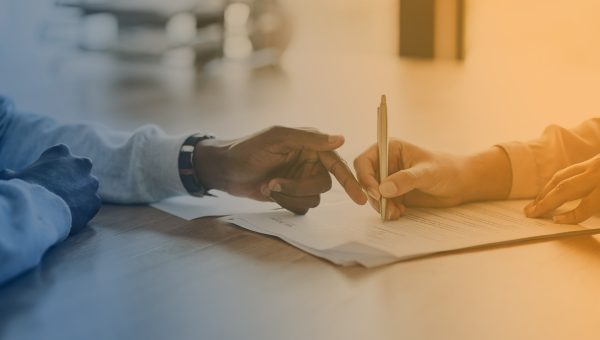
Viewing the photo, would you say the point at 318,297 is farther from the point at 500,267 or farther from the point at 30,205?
the point at 30,205

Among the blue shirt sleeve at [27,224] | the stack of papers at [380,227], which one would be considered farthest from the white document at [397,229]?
the blue shirt sleeve at [27,224]

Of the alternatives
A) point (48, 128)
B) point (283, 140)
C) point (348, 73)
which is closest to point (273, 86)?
point (348, 73)

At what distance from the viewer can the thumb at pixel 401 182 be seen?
1.05m

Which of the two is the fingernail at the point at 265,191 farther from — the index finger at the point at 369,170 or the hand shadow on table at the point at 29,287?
the hand shadow on table at the point at 29,287

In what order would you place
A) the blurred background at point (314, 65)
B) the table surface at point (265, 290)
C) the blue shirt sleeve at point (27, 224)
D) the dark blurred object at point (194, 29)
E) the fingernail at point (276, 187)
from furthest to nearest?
the dark blurred object at point (194, 29), the blurred background at point (314, 65), the fingernail at point (276, 187), the blue shirt sleeve at point (27, 224), the table surface at point (265, 290)

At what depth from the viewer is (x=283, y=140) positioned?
1118 mm

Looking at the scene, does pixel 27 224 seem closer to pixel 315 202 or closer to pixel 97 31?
pixel 315 202

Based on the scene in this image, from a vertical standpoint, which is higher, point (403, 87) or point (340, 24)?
point (340, 24)

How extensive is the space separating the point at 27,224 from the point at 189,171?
346 mm

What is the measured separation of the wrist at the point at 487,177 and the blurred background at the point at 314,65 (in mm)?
672

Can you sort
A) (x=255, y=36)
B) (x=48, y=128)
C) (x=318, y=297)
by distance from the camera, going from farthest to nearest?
(x=255, y=36), (x=48, y=128), (x=318, y=297)

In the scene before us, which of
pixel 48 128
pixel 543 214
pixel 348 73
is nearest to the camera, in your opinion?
pixel 543 214

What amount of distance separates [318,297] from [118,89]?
240cm

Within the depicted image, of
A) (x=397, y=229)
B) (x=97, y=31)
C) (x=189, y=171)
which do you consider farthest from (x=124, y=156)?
(x=97, y=31)
